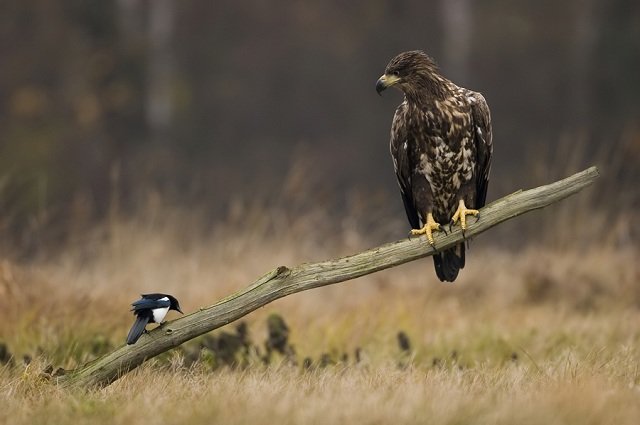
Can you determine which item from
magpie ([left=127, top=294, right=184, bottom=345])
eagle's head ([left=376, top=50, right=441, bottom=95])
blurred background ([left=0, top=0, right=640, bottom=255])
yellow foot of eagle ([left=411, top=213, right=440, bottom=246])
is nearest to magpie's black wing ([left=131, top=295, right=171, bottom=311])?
magpie ([left=127, top=294, right=184, bottom=345])

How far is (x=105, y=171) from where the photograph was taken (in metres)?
17.1

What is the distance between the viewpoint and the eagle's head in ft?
17.5

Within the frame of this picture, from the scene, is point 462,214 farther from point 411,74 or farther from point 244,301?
point 244,301

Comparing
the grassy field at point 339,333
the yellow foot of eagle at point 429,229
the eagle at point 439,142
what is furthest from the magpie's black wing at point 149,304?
the eagle at point 439,142

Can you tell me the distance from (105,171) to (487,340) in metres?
11.7

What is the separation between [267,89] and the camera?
75.5 ft

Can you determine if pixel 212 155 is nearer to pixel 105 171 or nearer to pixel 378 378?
pixel 105 171

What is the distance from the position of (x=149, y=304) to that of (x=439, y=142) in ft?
5.75

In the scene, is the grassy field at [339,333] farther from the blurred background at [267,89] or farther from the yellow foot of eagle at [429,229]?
the blurred background at [267,89]

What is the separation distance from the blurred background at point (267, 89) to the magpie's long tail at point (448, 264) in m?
8.47

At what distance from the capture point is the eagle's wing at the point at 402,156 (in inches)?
215

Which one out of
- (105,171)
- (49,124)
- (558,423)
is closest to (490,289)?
(558,423)

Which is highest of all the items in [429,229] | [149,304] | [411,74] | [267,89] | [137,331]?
[267,89]

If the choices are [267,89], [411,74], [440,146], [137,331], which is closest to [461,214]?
[440,146]
